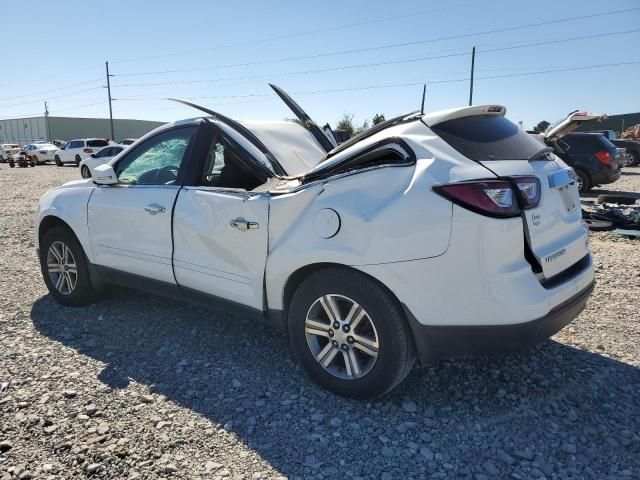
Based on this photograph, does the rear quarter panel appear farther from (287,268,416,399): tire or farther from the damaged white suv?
(287,268,416,399): tire

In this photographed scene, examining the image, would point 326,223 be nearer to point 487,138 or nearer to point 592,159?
point 487,138

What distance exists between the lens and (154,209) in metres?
3.73

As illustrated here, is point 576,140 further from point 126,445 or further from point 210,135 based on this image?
point 126,445

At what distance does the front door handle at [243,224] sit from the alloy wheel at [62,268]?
81.1 inches

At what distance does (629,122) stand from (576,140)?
3994cm

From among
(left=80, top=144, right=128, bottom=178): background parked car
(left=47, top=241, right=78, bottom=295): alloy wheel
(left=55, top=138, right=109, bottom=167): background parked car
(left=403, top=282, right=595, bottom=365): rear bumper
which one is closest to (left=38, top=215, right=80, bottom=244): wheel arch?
(left=47, top=241, right=78, bottom=295): alloy wheel

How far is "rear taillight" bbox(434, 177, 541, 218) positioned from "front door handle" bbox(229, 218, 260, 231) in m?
1.19

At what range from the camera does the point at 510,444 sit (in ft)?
8.39

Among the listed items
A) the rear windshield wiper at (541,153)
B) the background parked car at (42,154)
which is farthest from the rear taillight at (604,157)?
the background parked car at (42,154)

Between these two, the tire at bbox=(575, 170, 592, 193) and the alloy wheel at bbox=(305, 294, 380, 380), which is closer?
the alloy wheel at bbox=(305, 294, 380, 380)

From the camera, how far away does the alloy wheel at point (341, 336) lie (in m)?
2.80

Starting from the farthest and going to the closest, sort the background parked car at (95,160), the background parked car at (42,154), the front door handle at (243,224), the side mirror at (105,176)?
the background parked car at (42,154) → the background parked car at (95,160) → the side mirror at (105,176) → the front door handle at (243,224)

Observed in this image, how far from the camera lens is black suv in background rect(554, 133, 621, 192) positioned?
12094mm

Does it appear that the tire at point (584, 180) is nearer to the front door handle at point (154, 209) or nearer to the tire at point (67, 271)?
the front door handle at point (154, 209)
